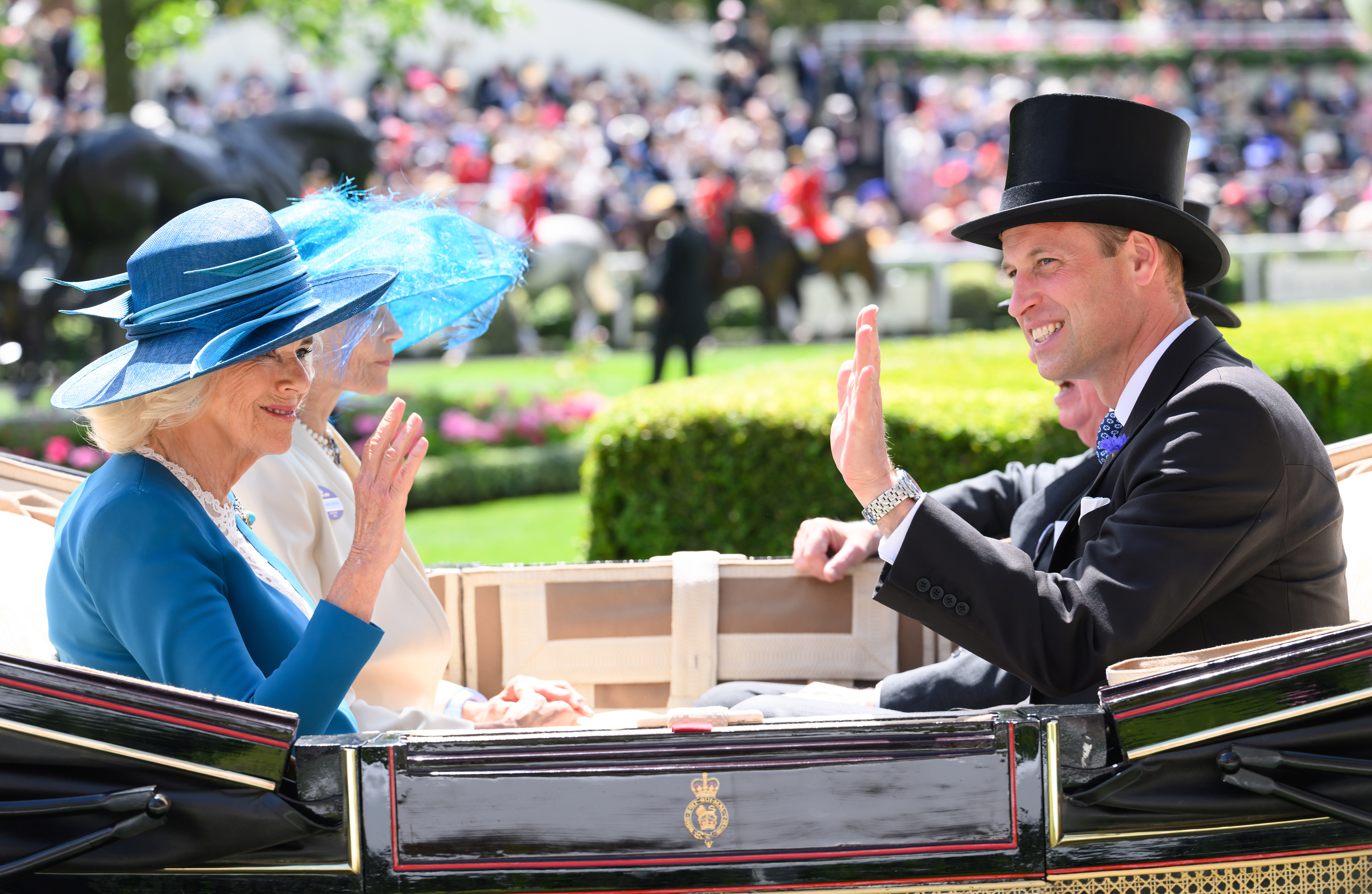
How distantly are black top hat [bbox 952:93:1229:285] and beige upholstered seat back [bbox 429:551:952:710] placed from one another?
1.07 metres

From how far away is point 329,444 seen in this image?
289 cm

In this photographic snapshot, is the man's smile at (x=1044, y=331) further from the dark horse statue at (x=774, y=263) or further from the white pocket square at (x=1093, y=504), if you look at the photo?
the dark horse statue at (x=774, y=263)

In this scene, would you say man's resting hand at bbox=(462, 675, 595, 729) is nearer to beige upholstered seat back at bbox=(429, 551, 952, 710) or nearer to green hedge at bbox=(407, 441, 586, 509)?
beige upholstered seat back at bbox=(429, 551, 952, 710)

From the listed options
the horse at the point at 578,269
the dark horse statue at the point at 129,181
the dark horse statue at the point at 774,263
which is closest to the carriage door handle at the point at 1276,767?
the dark horse statue at the point at 129,181

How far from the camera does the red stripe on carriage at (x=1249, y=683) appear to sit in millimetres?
1854

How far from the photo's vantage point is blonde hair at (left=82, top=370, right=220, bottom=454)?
2.05m

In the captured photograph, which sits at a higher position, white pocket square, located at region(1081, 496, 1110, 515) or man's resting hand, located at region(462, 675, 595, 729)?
white pocket square, located at region(1081, 496, 1110, 515)

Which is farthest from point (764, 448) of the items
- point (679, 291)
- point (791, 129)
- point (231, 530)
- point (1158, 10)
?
point (1158, 10)

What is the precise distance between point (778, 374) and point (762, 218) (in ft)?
36.9

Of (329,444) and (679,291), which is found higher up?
(679,291)

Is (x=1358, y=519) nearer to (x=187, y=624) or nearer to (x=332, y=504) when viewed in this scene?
(x=332, y=504)

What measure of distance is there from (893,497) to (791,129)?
22183mm

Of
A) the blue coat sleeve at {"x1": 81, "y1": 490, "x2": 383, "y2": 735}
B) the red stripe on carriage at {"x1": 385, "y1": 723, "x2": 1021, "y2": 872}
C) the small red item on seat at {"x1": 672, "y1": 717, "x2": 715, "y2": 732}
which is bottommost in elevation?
the red stripe on carriage at {"x1": 385, "y1": 723, "x2": 1021, "y2": 872}

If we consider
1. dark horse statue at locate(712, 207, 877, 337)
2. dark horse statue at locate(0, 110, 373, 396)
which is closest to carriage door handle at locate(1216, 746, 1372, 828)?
dark horse statue at locate(0, 110, 373, 396)
